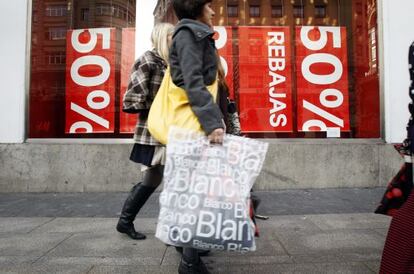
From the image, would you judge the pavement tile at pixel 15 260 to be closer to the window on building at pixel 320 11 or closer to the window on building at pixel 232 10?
the window on building at pixel 232 10

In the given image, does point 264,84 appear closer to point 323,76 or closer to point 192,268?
point 323,76

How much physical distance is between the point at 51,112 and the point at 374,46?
5.92 m

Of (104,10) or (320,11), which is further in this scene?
(320,11)

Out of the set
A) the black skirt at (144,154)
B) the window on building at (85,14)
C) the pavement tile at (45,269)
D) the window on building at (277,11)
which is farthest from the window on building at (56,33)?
the pavement tile at (45,269)

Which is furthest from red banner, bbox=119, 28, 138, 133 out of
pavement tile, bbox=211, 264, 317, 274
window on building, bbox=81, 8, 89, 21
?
pavement tile, bbox=211, 264, 317, 274

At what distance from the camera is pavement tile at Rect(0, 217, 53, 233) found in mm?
3988

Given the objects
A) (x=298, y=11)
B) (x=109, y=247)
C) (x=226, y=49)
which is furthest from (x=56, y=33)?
(x=109, y=247)

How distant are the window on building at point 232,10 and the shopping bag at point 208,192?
5330 millimetres

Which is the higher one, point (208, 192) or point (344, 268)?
point (208, 192)

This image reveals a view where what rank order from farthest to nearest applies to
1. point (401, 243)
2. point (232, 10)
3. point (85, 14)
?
point (232, 10) → point (85, 14) → point (401, 243)

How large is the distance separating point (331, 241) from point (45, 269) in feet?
8.29

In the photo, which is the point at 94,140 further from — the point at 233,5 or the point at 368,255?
the point at 368,255

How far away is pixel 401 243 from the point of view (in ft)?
7.10

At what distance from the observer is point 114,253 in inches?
126
